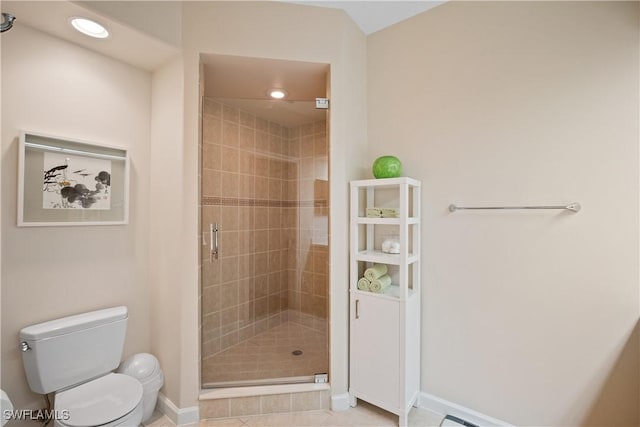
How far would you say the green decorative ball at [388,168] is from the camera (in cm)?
183

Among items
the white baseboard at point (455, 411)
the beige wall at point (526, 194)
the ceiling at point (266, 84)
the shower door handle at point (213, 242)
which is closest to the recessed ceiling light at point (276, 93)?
the ceiling at point (266, 84)

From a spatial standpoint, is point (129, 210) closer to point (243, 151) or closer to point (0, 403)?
point (243, 151)

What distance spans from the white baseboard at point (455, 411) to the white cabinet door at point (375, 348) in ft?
1.08

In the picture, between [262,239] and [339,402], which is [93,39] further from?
[339,402]

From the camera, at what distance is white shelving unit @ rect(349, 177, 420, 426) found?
5.57 ft

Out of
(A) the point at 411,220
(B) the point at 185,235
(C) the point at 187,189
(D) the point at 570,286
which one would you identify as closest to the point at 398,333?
(A) the point at 411,220

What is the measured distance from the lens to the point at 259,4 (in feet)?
5.90

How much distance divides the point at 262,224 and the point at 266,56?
3.68ft

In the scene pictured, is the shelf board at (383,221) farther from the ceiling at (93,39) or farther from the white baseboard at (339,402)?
the ceiling at (93,39)

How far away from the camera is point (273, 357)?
2.10 metres

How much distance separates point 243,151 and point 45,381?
66.6 inches

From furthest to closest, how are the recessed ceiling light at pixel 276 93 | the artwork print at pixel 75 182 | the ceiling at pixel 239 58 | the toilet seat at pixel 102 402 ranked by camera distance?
the recessed ceiling light at pixel 276 93, the artwork print at pixel 75 182, the ceiling at pixel 239 58, the toilet seat at pixel 102 402

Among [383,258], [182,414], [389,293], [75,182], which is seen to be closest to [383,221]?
[383,258]

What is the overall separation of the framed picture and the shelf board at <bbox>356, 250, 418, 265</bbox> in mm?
1543
